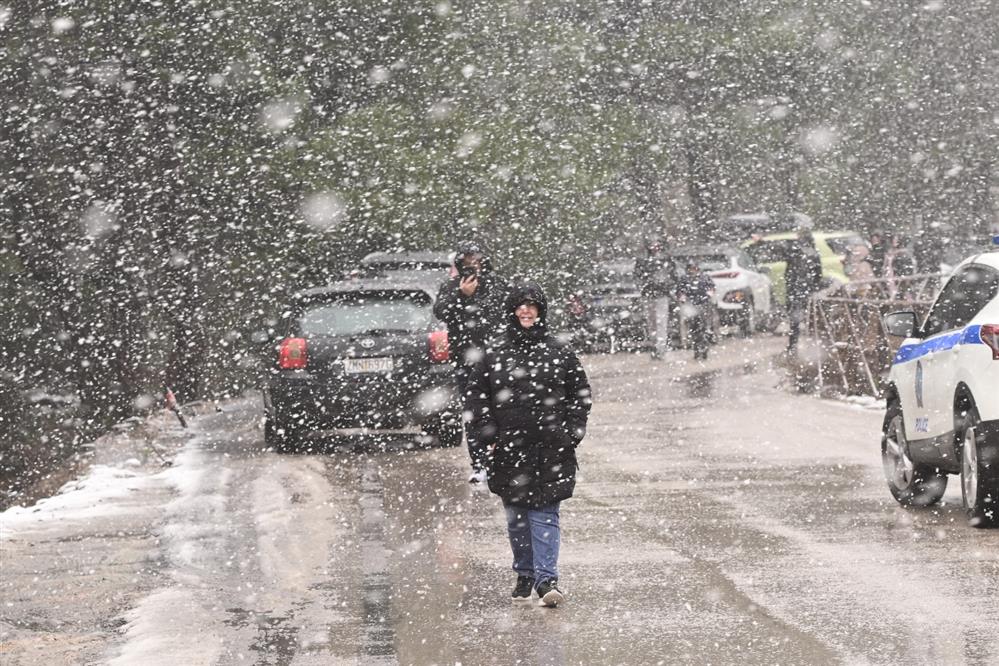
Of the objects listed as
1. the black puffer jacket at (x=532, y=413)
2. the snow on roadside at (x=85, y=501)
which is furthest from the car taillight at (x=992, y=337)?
the snow on roadside at (x=85, y=501)

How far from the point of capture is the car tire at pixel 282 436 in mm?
17812

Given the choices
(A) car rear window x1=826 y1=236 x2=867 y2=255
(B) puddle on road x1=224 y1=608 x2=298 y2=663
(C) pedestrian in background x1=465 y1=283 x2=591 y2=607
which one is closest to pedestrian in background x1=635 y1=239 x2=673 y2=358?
(A) car rear window x1=826 y1=236 x2=867 y2=255

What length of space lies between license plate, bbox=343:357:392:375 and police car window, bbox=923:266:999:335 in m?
A: 6.41

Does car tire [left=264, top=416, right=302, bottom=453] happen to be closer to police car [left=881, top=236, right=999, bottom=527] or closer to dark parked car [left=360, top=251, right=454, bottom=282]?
dark parked car [left=360, top=251, right=454, bottom=282]

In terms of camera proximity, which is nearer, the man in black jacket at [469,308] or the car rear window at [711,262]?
the man in black jacket at [469,308]

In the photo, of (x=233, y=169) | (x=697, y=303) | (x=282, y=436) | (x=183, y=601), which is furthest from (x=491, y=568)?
(x=697, y=303)

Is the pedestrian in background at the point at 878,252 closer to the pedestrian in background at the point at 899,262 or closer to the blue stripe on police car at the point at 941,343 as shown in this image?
the pedestrian in background at the point at 899,262

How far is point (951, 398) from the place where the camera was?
37.2 feet

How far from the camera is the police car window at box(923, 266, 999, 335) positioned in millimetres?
11250

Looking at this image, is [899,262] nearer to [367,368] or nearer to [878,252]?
[878,252]

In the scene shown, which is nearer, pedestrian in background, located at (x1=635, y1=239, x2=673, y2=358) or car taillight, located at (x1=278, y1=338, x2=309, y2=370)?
car taillight, located at (x1=278, y1=338, x2=309, y2=370)

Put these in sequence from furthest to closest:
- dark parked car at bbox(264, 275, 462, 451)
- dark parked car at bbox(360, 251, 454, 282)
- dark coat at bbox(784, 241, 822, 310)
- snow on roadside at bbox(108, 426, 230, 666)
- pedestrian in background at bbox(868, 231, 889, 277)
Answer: pedestrian in background at bbox(868, 231, 889, 277) < dark coat at bbox(784, 241, 822, 310) < dark parked car at bbox(360, 251, 454, 282) < dark parked car at bbox(264, 275, 462, 451) < snow on roadside at bbox(108, 426, 230, 666)

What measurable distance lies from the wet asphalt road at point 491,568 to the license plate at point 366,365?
0.90 m

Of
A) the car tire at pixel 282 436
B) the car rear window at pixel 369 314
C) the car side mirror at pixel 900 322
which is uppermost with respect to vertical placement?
the car side mirror at pixel 900 322
